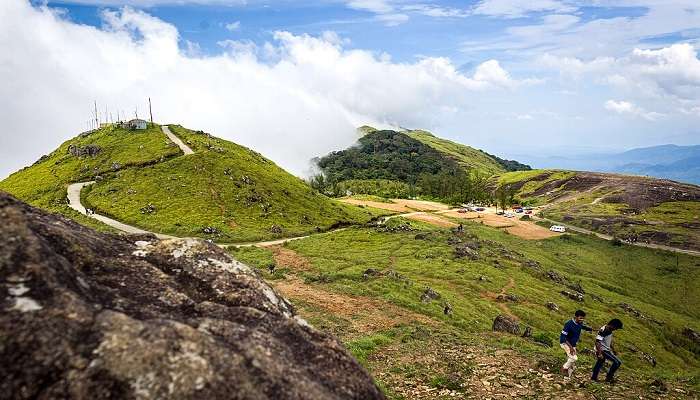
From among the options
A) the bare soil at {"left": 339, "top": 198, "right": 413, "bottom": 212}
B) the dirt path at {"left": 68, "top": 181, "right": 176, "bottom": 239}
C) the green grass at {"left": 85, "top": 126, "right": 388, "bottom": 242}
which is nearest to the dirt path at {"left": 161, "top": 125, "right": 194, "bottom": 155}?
the green grass at {"left": 85, "top": 126, "right": 388, "bottom": 242}

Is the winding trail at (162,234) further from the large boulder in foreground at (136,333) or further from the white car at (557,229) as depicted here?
the large boulder in foreground at (136,333)

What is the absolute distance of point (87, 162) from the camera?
132875 millimetres

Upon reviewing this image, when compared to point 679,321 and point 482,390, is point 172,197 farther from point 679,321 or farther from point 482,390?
point 679,321

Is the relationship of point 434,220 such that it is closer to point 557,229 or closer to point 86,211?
point 557,229

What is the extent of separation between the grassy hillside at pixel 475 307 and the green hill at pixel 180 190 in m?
20.2

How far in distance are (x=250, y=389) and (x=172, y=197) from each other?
351 ft

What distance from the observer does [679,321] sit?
71375 millimetres

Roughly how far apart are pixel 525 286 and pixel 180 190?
84.7 meters

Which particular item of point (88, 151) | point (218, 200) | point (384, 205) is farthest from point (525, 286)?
point (88, 151)

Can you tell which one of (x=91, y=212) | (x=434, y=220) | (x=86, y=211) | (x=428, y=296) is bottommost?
(x=428, y=296)

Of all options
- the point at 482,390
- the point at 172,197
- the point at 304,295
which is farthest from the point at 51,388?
the point at 172,197

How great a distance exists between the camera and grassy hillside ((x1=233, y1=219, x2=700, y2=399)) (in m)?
23.5

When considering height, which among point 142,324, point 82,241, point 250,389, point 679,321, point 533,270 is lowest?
point 679,321

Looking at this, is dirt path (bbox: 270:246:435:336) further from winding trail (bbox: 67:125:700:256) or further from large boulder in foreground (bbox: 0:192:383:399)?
large boulder in foreground (bbox: 0:192:383:399)
